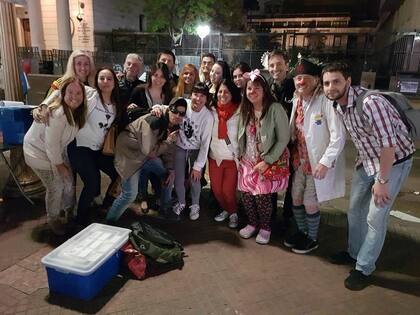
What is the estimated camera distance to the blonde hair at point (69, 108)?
351 cm

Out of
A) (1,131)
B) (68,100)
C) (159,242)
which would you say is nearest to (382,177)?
(159,242)

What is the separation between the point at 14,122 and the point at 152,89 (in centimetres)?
181

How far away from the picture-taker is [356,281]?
3.24 meters

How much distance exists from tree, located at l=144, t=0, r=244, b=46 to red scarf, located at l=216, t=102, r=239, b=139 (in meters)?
14.2

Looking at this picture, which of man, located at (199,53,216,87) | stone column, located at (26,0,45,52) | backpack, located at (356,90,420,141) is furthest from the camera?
stone column, located at (26,0,45,52)

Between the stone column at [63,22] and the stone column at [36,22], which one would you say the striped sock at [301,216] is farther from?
the stone column at [36,22]

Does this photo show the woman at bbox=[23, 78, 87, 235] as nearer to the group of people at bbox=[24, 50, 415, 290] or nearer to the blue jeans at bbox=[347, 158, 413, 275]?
the group of people at bbox=[24, 50, 415, 290]

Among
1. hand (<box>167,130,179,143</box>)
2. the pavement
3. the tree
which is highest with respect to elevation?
the tree

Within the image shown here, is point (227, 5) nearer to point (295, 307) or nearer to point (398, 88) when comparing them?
point (398, 88)

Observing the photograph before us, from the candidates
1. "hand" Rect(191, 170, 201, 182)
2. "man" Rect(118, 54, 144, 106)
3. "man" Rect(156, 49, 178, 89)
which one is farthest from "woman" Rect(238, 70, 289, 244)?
"man" Rect(118, 54, 144, 106)

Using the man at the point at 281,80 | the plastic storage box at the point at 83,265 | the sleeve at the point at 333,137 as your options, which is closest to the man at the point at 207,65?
the man at the point at 281,80

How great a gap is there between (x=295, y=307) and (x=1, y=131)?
4.03m

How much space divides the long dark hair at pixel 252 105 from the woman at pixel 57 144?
1.77 metres

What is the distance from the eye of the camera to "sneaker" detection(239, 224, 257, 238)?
4.13m
